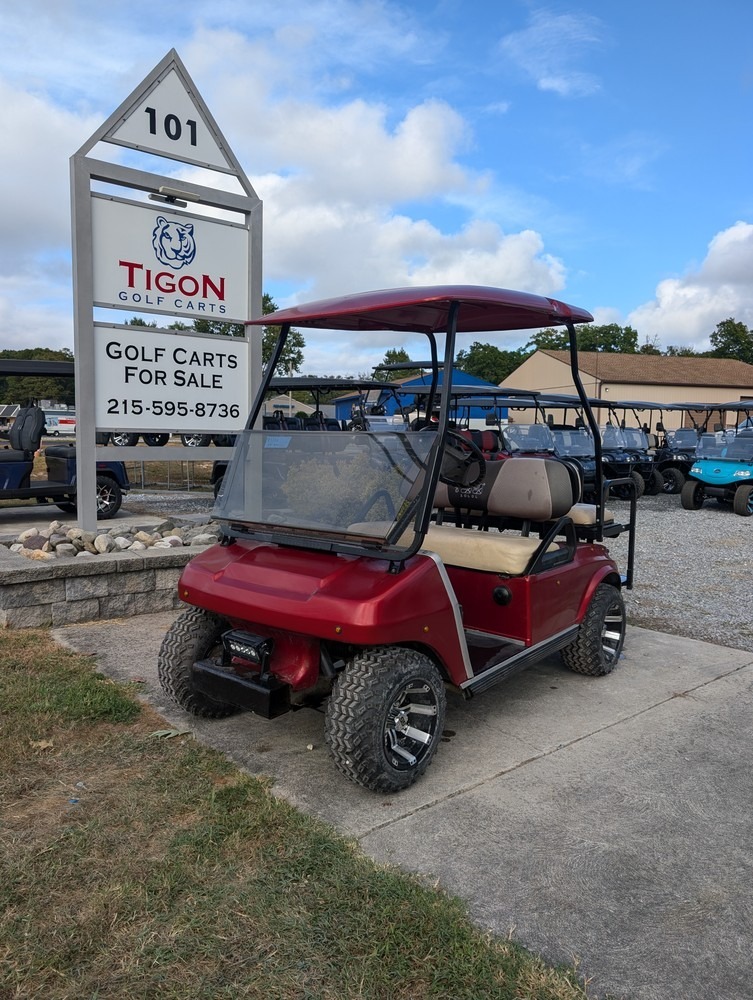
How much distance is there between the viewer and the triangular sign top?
19.2 feet

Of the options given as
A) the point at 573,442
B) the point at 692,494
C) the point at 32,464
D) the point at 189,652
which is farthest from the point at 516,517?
the point at 573,442

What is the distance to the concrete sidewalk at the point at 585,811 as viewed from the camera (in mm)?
2178

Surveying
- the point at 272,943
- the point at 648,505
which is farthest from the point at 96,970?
the point at 648,505

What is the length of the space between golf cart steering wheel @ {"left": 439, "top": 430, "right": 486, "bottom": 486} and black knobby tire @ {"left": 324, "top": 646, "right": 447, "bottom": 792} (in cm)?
89

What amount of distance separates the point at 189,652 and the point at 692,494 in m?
11.1

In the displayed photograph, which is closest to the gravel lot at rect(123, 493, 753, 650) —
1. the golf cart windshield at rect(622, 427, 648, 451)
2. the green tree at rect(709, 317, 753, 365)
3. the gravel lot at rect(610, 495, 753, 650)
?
the gravel lot at rect(610, 495, 753, 650)

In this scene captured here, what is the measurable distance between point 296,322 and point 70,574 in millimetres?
2433

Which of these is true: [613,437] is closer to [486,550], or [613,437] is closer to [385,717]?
[486,550]

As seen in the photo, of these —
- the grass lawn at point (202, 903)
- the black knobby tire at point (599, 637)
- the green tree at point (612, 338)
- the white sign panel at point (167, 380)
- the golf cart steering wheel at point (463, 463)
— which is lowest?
the grass lawn at point (202, 903)

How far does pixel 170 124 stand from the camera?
6.13 m

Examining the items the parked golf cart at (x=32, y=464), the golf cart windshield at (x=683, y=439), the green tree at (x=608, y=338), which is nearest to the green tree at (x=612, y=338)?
the green tree at (x=608, y=338)

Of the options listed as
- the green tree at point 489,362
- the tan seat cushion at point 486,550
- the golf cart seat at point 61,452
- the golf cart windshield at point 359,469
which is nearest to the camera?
the golf cart windshield at point 359,469

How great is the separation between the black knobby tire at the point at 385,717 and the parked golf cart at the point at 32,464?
6644 mm

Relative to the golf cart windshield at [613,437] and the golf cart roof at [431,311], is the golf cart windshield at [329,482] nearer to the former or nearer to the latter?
the golf cart roof at [431,311]
